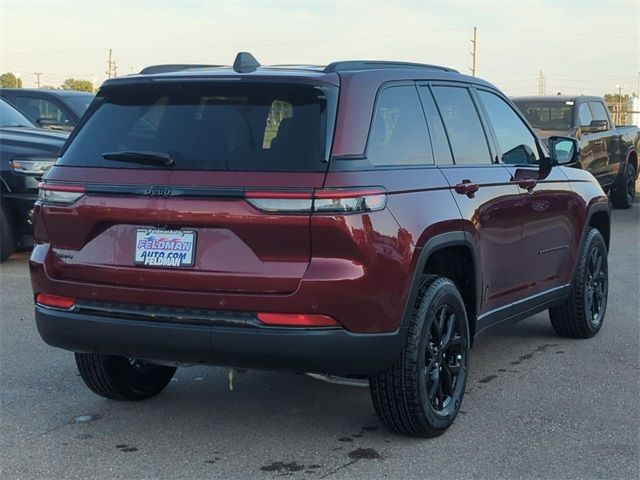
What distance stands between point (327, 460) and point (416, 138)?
164 centimetres

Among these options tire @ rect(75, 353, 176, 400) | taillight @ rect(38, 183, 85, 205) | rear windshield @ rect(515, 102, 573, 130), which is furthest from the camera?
rear windshield @ rect(515, 102, 573, 130)

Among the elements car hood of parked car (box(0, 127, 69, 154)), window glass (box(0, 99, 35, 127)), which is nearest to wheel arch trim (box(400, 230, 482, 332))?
car hood of parked car (box(0, 127, 69, 154))

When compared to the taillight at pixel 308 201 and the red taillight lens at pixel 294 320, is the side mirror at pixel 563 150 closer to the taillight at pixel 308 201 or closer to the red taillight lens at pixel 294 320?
the taillight at pixel 308 201

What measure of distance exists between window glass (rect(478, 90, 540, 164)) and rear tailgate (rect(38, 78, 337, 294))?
5.78 ft

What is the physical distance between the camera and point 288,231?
3783mm

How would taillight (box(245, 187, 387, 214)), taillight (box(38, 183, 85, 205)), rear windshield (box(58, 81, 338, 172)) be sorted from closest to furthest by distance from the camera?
taillight (box(245, 187, 387, 214)), rear windshield (box(58, 81, 338, 172)), taillight (box(38, 183, 85, 205))

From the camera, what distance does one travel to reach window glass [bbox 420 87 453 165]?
4703 millimetres

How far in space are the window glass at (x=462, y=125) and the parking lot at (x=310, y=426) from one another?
4.45 feet

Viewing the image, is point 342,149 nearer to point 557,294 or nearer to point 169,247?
point 169,247

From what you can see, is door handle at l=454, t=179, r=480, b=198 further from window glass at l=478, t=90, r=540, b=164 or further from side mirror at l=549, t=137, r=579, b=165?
side mirror at l=549, t=137, r=579, b=165

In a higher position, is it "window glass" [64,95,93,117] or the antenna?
the antenna

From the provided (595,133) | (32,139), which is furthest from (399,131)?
(595,133)

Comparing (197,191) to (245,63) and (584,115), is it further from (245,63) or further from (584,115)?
(584,115)

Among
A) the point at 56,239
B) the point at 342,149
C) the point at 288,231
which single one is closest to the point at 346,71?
the point at 342,149
